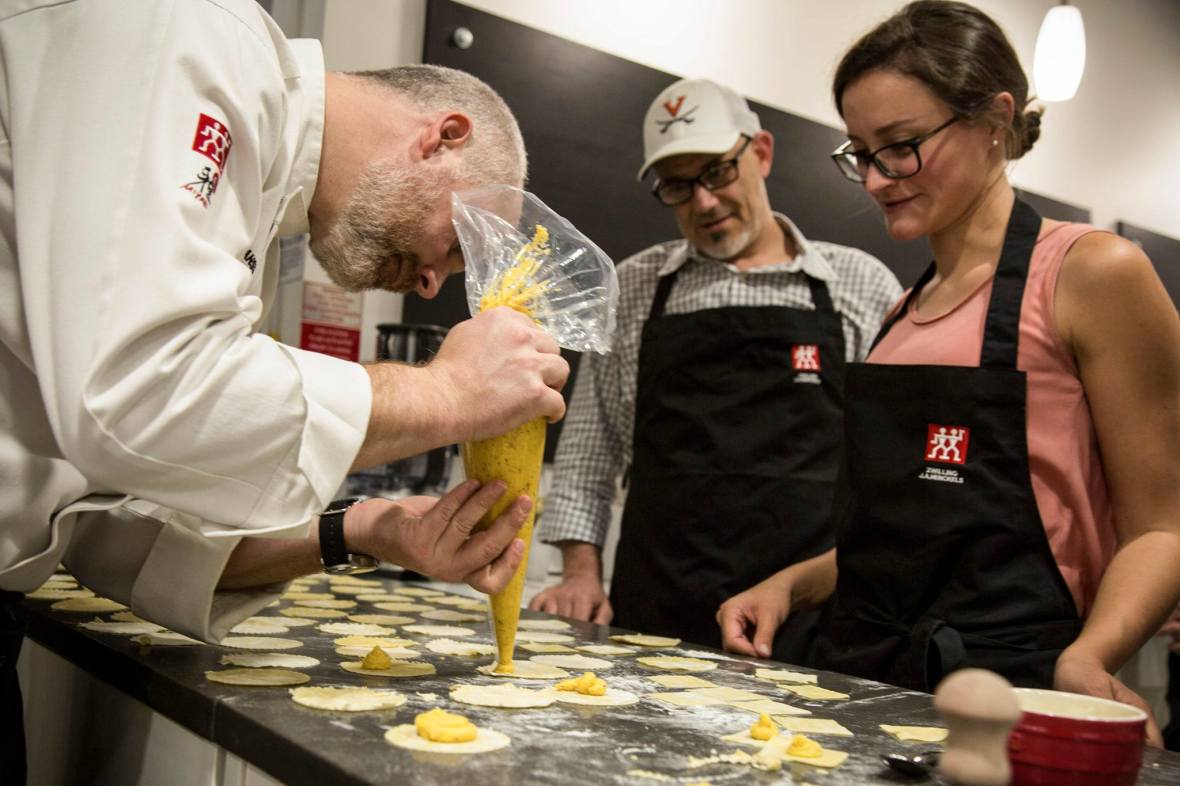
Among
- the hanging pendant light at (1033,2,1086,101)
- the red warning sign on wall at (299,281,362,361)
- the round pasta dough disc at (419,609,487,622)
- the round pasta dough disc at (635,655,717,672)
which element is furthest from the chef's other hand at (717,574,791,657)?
the hanging pendant light at (1033,2,1086,101)

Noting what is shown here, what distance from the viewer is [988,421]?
1615 mm

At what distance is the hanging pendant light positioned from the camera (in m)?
3.58

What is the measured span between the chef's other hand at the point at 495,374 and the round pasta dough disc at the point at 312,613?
2.39ft

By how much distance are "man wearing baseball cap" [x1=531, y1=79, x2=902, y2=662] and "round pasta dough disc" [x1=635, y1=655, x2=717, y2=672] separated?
2.44ft

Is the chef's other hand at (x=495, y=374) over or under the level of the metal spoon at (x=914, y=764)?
over

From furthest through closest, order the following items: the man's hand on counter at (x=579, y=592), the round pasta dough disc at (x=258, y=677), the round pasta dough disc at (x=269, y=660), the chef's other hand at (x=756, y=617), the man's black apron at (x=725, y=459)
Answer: the man's black apron at (x=725, y=459), the man's hand on counter at (x=579, y=592), the chef's other hand at (x=756, y=617), the round pasta dough disc at (x=269, y=660), the round pasta dough disc at (x=258, y=677)


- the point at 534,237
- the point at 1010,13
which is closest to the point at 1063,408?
the point at 534,237

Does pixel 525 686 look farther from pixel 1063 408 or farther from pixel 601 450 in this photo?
pixel 601 450

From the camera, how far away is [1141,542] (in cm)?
148

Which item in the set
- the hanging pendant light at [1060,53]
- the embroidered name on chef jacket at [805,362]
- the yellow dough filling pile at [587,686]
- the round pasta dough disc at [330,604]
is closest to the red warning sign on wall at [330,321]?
the round pasta dough disc at [330,604]

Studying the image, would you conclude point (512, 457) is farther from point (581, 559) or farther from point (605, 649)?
point (581, 559)

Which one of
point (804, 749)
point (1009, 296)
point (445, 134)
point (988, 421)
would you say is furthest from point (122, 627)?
point (1009, 296)

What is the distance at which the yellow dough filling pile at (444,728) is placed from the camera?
94 centimetres

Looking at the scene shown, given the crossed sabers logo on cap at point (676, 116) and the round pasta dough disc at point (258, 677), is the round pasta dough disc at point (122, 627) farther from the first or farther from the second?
the crossed sabers logo on cap at point (676, 116)
